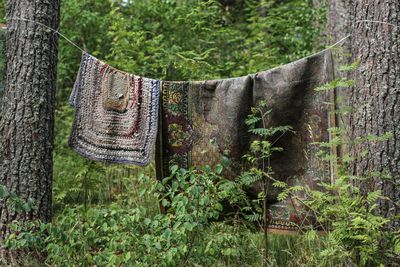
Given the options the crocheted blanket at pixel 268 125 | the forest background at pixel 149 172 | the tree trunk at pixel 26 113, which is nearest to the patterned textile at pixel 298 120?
the crocheted blanket at pixel 268 125

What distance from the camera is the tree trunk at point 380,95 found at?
3320 mm

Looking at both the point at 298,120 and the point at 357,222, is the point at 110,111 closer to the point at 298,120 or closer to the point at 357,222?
the point at 298,120

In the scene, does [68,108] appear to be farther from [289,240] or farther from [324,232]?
[324,232]

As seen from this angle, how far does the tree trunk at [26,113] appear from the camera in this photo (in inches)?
153

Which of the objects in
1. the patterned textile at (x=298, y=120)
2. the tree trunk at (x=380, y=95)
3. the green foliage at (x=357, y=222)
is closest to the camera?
the green foliage at (x=357, y=222)

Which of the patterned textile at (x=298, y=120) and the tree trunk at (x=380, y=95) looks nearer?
the tree trunk at (x=380, y=95)

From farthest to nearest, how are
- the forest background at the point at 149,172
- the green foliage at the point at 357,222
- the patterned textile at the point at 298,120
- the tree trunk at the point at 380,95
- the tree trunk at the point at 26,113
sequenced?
the tree trunk at the point at 26,113, the patterned textile at the point at 298,120, the forest background at the point at 149,172, the tree trunk at the point at 380,95, the green foliage at the point at 357,222

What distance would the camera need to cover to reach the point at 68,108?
21.4 feet

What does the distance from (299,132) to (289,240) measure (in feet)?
2.67

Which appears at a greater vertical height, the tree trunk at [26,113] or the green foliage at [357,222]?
the tree trunk at [26,113]

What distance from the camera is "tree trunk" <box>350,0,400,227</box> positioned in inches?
131

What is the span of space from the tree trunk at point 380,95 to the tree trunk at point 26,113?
1.97 metres

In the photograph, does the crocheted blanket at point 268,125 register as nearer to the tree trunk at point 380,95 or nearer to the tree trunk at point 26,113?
the tree trunk at point 380,95

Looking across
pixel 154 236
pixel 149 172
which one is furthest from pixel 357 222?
pixel 149 172
